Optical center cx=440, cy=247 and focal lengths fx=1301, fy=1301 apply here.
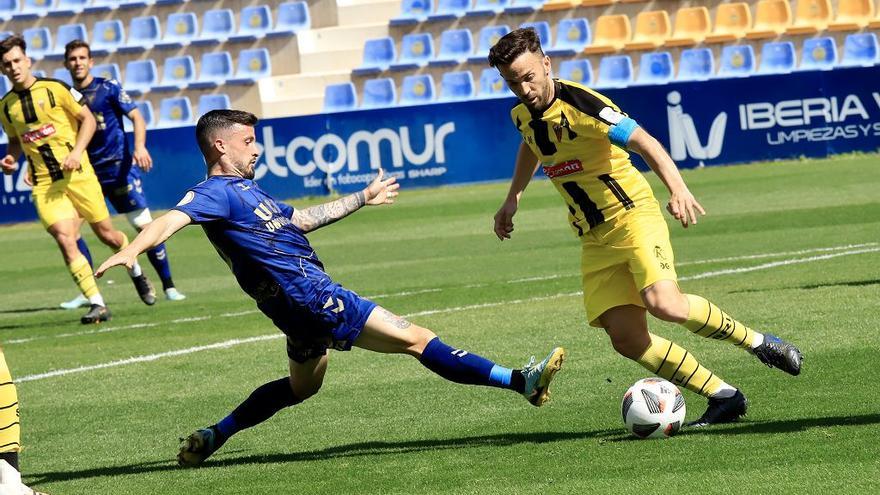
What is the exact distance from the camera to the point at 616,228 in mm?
6344

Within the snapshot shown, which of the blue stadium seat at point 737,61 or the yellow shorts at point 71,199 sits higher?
the yellow shorts at point 71,199

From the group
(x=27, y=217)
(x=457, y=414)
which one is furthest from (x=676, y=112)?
(x=457, y=414)

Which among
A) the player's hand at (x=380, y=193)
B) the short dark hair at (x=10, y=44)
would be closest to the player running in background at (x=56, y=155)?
the short dark hair at (x=10, y=44)

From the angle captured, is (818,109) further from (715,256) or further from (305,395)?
(305,395)

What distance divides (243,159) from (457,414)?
1963 mm

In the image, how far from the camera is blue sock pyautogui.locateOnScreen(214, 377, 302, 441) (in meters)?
6.47

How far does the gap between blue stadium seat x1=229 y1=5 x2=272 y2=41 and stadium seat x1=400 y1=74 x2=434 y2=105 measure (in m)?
3.75

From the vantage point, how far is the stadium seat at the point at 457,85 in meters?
24.2

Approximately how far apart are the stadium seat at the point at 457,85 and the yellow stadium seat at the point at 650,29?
3001mm

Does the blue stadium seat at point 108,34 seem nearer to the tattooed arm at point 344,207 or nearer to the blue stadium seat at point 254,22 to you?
the blue stadium seat at point 254,22

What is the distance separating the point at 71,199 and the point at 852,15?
54.1 ft

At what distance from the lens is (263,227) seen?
6094mm

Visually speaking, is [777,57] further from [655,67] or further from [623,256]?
[623,256]

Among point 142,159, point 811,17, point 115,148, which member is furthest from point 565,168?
point 811,17
